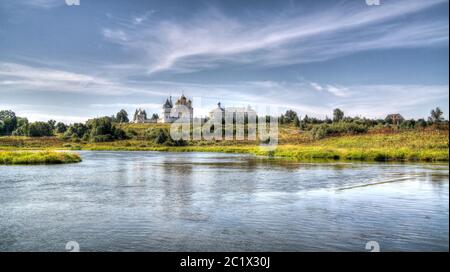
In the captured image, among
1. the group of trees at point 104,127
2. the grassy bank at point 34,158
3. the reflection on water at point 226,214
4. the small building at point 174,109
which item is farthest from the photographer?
the small building at point 174,109

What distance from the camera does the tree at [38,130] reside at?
7211cm

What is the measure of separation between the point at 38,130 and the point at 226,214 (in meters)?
70.0

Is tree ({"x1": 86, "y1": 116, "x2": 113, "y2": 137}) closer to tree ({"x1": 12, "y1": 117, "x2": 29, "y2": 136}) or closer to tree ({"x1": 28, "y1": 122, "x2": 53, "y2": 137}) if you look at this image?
tree ({"x1": 28, "y1": 122, "x2": 53, "y2": 137})

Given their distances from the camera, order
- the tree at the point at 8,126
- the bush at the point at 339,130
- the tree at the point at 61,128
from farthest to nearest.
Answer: the tree at the point at 61,128 < the tree at the point at 8,126 < the bush at the point at 339,130

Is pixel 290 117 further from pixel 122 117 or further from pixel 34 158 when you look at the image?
pixel 34 158

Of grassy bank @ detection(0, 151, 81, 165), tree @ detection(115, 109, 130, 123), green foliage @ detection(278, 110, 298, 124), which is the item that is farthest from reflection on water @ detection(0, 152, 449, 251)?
tree @ detection(115, 109, 130, 123)

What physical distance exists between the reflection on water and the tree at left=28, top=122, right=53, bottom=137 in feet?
183

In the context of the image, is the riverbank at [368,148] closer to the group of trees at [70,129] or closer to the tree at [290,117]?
the group of trees at [70,129]

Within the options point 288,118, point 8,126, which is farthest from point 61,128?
point 288,118

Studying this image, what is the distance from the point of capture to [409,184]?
18.7 meters

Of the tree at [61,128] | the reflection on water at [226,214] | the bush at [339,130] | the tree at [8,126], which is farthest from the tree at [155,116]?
the reflection on water at [226,214]

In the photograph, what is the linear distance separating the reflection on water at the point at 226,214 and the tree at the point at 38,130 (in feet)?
183

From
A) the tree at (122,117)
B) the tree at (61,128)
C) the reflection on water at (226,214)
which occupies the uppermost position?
the tree at (122,117)
